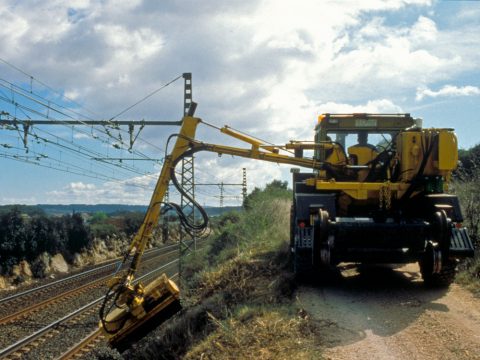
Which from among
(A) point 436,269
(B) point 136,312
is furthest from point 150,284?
(A) point 436,269

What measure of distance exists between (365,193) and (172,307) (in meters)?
3.82

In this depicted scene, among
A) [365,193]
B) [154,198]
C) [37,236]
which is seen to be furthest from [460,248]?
[37,236]

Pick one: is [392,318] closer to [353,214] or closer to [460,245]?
[460,245]

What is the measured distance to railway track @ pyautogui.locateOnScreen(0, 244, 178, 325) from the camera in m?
15.7

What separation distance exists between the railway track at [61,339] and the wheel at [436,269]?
7663 mm

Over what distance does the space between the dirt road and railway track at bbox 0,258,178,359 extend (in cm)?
615

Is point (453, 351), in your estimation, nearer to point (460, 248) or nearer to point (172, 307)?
point (460, 248)

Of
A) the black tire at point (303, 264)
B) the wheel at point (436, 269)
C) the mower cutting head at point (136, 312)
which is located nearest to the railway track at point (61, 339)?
the mower cutting head at point (136, 312)

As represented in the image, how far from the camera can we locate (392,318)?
7172 mm

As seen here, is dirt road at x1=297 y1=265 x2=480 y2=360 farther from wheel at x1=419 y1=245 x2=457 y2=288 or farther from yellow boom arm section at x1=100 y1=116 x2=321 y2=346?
yellow boom arm section at x1=100 y1=116 x2=321 y2=346

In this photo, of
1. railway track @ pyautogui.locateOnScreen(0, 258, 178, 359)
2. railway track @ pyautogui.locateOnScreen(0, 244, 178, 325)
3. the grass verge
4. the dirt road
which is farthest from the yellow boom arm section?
railway track @ pyautogui.locateOnScreen(0, 244, 178, 325)

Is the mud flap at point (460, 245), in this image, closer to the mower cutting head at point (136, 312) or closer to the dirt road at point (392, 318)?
the dirt road at point (392, 318)

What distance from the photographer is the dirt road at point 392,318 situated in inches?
234

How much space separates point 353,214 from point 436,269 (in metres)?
1.90
